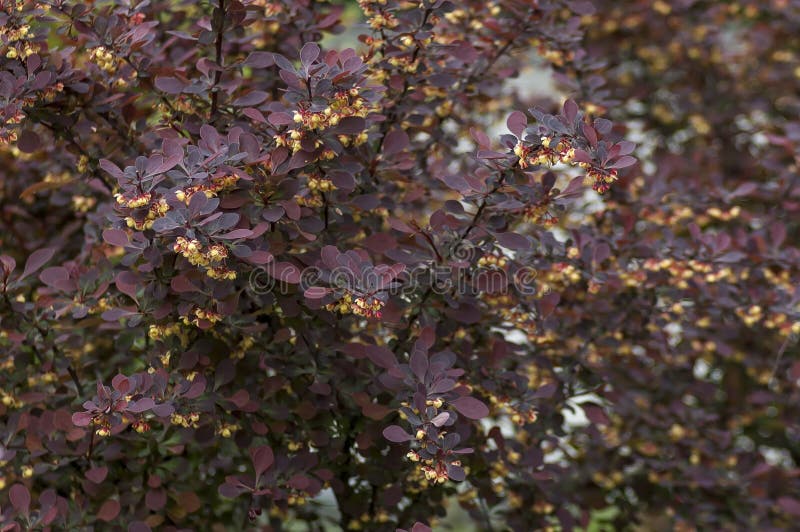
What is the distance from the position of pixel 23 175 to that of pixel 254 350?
3.74ft

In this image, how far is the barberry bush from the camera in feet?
5.29

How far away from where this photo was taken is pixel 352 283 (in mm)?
1558

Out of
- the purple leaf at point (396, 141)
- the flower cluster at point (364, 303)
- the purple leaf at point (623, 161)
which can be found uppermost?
the purple leaf at point (623, 161)

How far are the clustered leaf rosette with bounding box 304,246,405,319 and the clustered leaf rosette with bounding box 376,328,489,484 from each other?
0.52 ft

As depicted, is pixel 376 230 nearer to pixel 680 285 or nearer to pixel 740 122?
pixel 680 285

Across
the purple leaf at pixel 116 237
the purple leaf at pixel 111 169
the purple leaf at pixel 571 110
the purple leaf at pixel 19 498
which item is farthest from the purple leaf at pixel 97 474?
the purple leaf at pixel 571 110

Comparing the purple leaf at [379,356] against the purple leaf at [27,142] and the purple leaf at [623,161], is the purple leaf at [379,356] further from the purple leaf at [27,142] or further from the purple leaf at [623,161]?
the purple leaf at [27,142]

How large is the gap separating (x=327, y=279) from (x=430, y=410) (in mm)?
313

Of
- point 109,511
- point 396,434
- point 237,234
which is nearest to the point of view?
point 237,234

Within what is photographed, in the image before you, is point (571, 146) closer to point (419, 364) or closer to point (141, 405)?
point (419, 364)

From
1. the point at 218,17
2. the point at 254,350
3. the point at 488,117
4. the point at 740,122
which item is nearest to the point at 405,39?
the point at 218,17

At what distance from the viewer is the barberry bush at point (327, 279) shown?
1611mm

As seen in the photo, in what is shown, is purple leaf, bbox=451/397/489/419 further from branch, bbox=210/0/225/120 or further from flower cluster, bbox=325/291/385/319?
branch, bbox=210/0/225/120

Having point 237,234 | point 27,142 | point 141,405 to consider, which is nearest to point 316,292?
point 237,234
